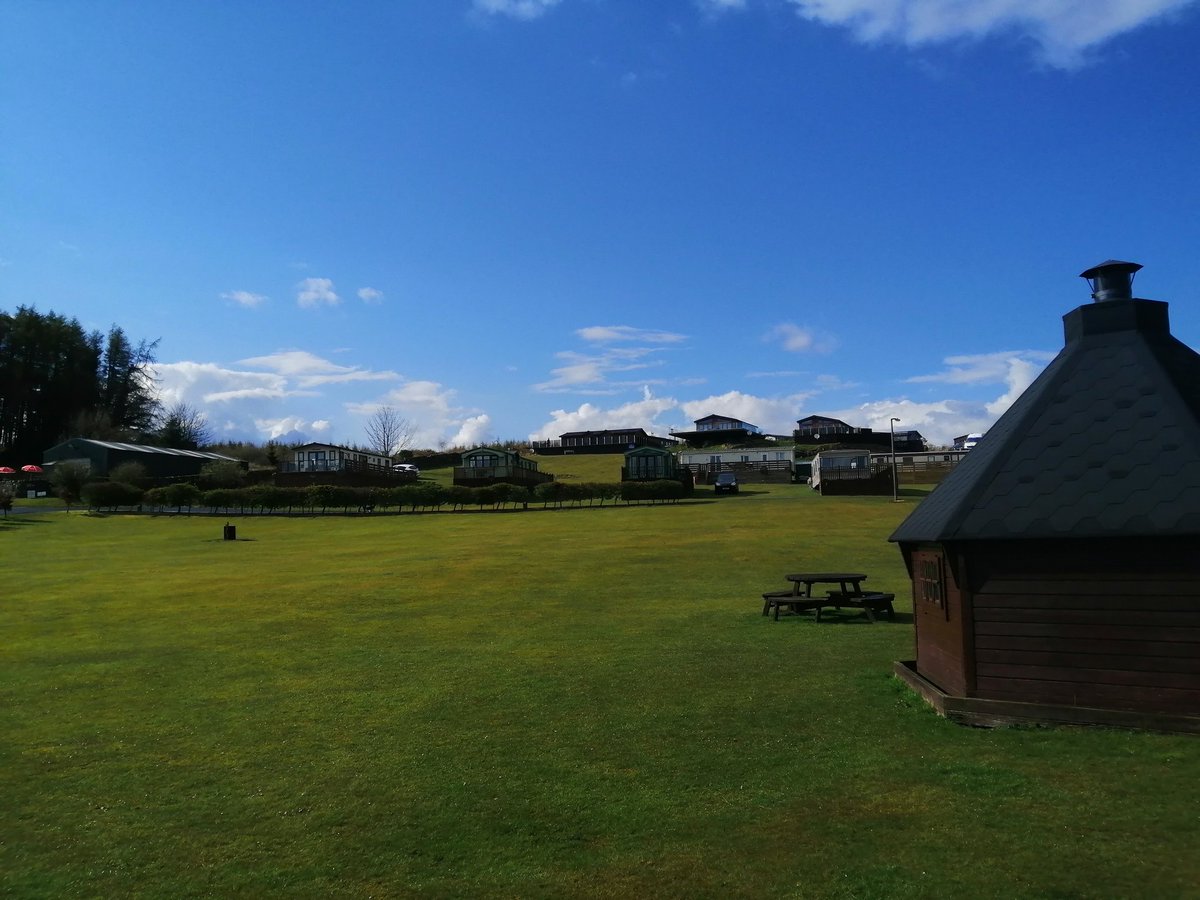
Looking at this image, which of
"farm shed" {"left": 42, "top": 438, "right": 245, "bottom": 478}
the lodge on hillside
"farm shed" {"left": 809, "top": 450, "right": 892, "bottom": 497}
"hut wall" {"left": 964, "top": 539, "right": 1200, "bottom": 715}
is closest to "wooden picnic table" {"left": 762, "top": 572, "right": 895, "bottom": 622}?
"hut wall" {"left": 964, "top": 539, "right": 1200, "bottom": 715}

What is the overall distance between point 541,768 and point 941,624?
557cm

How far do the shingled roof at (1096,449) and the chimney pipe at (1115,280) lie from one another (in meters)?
0.10

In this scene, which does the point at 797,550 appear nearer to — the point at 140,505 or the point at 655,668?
the point at 655,668

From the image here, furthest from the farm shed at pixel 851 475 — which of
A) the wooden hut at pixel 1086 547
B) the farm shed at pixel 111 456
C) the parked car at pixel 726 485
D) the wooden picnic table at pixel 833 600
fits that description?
the farm shed at pixel 111 456

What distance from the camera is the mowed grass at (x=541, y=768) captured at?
6.71 meters

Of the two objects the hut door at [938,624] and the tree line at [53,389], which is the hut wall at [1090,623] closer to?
the hut door at [938,624]

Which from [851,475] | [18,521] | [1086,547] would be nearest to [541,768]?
[1086,547]

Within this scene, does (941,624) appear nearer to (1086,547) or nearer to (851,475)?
(1086,547)

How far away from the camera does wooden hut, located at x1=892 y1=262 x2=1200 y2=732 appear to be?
9.02 m

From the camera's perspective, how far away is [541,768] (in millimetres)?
9047

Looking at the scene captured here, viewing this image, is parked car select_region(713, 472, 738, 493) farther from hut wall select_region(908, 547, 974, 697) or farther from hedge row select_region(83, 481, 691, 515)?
hut wall select_region(908, 547, 974, 697)

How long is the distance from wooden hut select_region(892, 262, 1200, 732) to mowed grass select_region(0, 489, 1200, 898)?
0.55 metres

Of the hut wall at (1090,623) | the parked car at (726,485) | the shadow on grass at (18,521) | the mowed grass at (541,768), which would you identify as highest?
the parked car at (726,485)

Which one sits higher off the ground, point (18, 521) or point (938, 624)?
point (938, 624)
